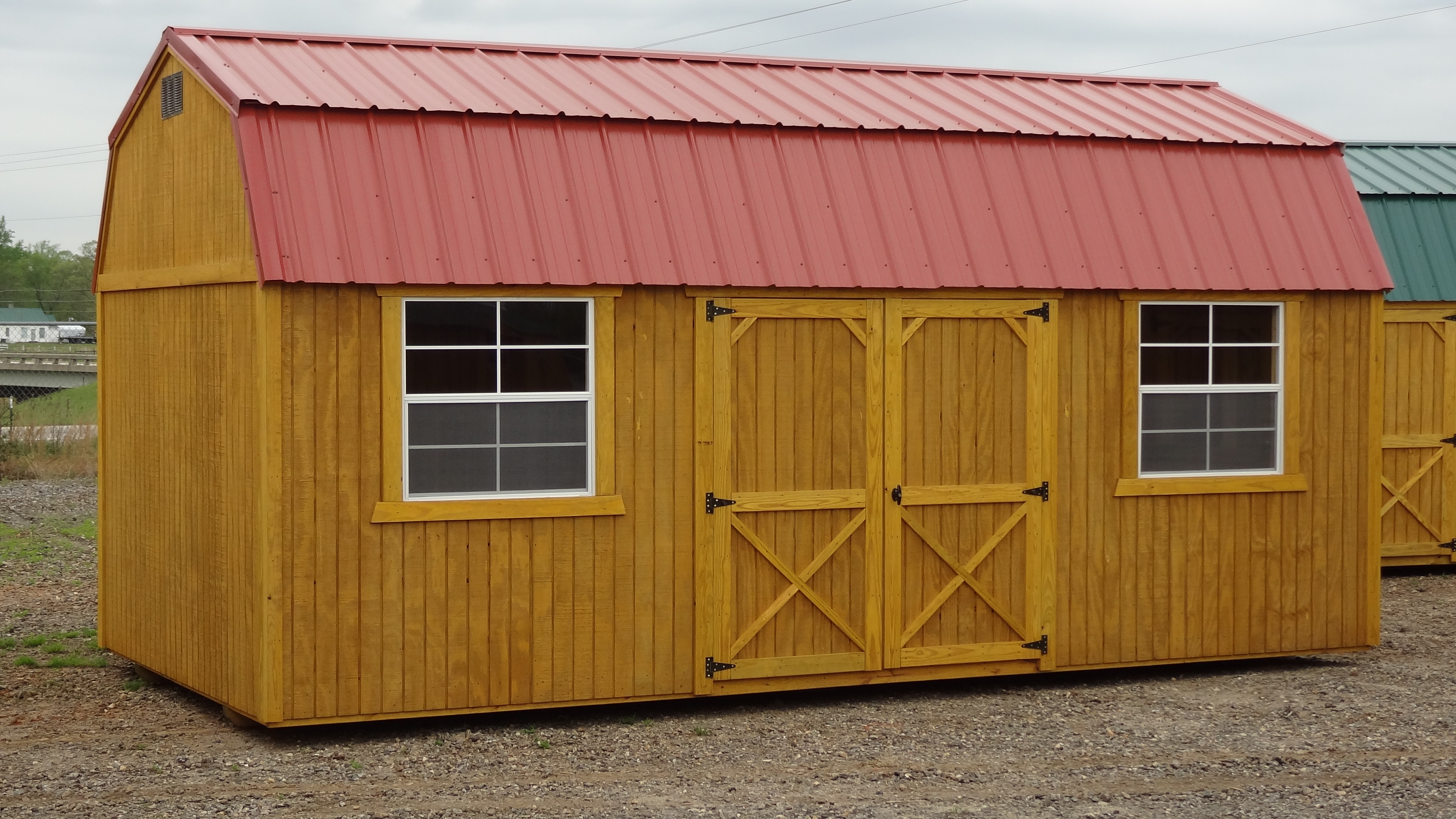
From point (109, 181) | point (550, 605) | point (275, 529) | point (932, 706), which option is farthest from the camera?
point (109, 181)

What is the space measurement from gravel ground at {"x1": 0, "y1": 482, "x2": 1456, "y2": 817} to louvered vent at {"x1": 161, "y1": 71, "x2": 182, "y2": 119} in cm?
327

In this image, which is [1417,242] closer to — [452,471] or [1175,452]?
[1175,452]

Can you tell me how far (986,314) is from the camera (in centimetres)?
905

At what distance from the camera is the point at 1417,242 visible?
14.1 m

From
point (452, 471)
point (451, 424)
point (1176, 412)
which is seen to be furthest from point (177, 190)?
point (1176, 412)

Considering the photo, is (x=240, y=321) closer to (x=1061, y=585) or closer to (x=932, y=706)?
(x=932, y=706)

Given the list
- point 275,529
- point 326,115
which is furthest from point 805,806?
point 326,115

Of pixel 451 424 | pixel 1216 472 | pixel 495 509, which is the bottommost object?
pixel 495 509

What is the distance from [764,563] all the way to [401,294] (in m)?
2.43

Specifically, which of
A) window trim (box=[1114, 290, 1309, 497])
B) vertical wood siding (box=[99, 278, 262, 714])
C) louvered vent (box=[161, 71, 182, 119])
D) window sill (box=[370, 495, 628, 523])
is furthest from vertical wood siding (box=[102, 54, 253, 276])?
window trim (box=[1114, 290, 1309, 497])

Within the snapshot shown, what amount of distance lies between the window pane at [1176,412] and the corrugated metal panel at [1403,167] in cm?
547

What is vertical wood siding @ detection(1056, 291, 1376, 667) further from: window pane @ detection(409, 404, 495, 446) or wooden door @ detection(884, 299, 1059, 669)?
window pane @ detection(409, 404, 495, 446)

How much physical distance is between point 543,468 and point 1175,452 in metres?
3.84

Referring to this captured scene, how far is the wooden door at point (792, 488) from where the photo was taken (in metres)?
8.60
